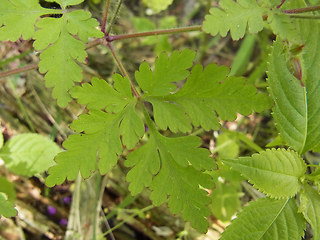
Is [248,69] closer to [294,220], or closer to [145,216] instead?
[145,216]

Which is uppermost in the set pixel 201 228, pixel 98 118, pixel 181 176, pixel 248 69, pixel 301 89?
pixel 248 69

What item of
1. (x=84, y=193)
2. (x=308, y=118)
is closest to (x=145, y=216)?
(x=84, y=193)

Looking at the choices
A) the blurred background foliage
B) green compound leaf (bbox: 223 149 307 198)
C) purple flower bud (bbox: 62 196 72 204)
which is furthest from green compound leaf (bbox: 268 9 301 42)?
purple flower bud (bbox: 62 196 72 204)

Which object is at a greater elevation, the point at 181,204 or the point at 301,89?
the point at 301,89

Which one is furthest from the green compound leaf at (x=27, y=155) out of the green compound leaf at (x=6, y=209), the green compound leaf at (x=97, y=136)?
the green compound leaf at (x=97, y=136)

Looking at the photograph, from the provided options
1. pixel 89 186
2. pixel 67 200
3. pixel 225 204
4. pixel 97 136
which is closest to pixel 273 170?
pixel 97 136

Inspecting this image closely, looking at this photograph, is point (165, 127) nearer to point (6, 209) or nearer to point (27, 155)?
point (6, 209)
